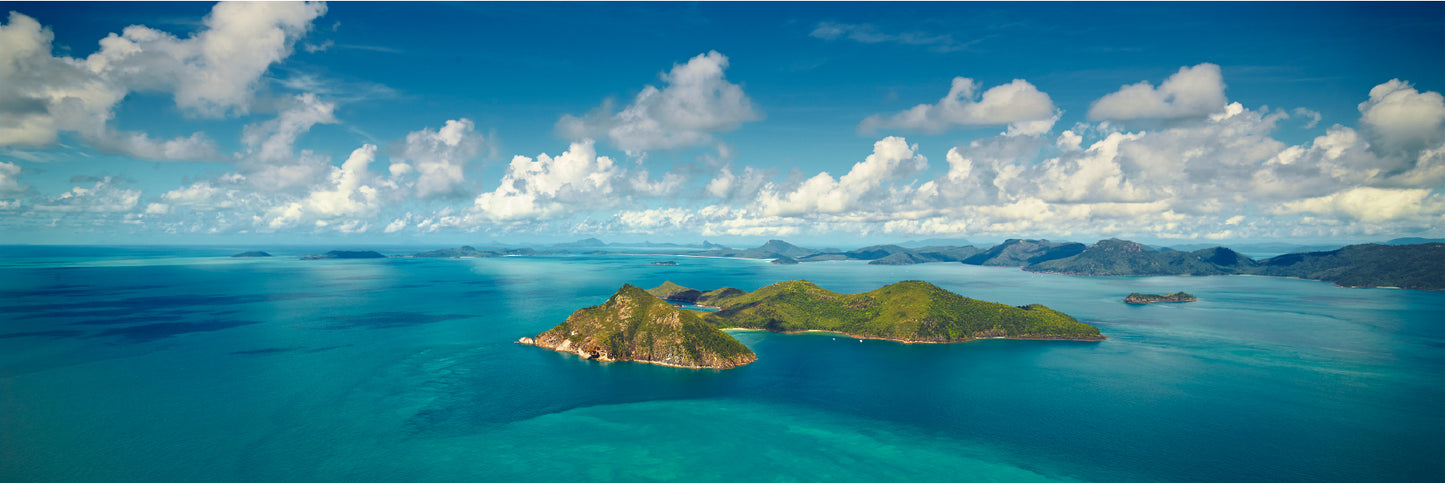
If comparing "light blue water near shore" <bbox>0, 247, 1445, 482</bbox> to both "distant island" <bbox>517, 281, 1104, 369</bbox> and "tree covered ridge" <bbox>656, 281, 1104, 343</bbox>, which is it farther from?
"tree covered ridge" <bbox>656, 281, 1104, 343</bbox>

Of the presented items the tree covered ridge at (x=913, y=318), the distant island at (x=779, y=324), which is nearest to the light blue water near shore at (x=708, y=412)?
the distant island at (x=779, y=324)

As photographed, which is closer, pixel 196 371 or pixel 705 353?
pixel 196 371

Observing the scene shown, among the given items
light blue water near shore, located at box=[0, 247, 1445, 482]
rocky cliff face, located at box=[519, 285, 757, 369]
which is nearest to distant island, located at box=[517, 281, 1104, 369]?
rocky cliff face, located at box=[519, 285, 757, 369]

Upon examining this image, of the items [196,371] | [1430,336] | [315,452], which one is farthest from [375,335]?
[1430,336]

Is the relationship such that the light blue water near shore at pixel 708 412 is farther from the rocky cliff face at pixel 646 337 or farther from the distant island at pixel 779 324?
the distant island at pixel 779 324

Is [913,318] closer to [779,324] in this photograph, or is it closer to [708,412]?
[779,324]

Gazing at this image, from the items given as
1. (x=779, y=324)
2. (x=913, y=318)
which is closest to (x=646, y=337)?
(x=779, y=324)

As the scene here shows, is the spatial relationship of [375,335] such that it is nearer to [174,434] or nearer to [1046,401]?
[174,434]
